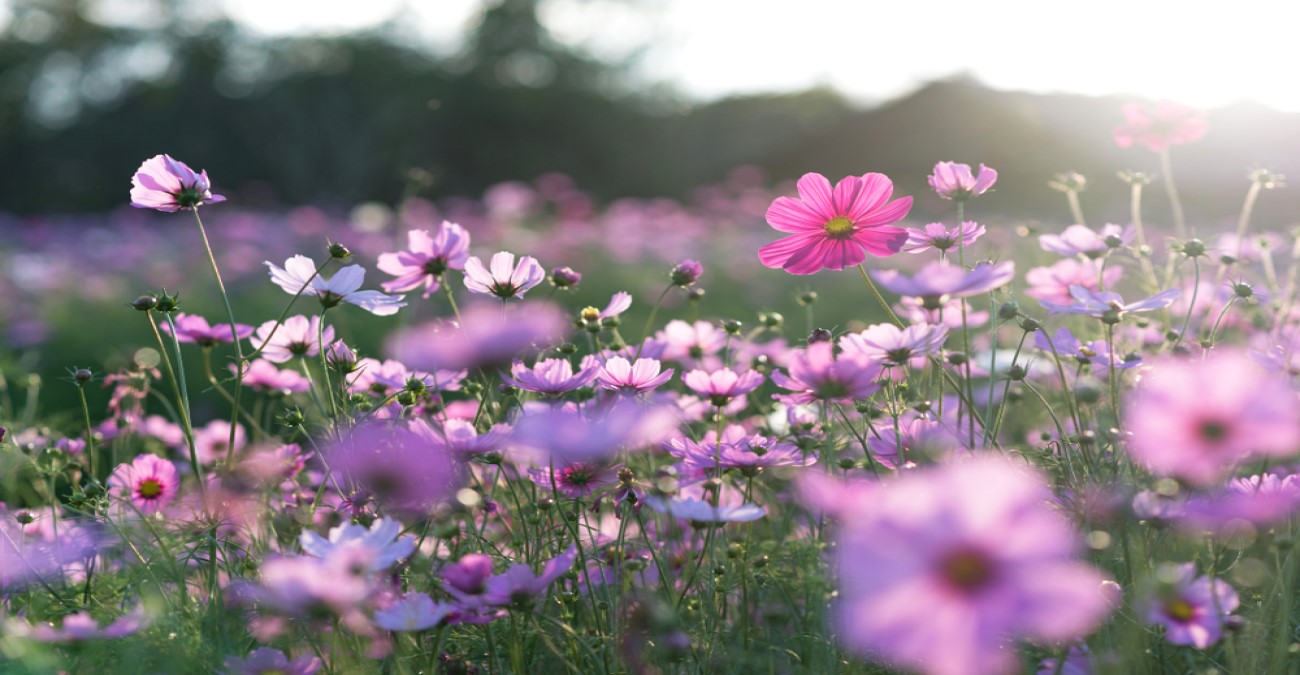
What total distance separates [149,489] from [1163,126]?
1962 mm

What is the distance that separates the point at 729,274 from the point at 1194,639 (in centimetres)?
432

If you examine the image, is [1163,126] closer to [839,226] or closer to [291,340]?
[839,226]

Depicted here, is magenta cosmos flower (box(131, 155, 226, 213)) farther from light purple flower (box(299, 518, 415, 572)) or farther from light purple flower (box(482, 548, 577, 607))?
light purple flower (box(482, 548, 577, 607))

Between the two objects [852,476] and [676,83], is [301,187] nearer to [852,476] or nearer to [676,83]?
[676,83]

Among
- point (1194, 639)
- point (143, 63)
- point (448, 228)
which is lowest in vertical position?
point (1194, 639)

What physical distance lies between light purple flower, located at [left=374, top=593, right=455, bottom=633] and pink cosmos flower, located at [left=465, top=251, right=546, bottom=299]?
42 centimetres

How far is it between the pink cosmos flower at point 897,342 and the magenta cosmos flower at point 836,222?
167mm

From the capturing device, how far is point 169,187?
3.83 feet

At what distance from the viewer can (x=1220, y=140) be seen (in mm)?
9008

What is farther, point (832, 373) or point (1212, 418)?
point (832, 373)

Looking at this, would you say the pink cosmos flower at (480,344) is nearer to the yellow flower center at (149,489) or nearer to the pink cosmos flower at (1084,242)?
the yellow flower center at (149,489)

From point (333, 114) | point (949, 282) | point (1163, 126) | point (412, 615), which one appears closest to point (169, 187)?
point (412, 615)

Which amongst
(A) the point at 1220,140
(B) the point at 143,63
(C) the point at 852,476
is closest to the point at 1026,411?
(C) the point at 852,476

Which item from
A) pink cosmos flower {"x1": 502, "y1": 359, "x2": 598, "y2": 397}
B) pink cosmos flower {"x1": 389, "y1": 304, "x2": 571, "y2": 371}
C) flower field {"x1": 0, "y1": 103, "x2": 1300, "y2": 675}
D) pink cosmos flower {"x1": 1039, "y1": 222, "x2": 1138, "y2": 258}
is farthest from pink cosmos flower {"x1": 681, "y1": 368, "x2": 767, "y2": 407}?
pink cosmos flower {"x1": 1039, "y1": 222, "x2": 1138, "y2": 258}
